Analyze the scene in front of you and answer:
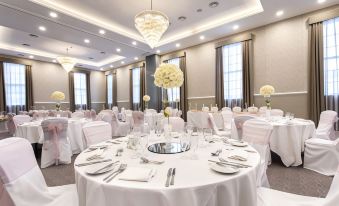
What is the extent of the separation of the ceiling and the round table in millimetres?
5509

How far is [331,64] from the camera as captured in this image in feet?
18.6

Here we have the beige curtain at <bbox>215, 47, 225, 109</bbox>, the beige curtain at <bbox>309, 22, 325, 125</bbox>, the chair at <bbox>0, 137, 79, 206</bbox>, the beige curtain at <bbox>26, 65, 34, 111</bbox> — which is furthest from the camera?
the beige curtain at <bbox>26, 65, 34, 111</bbox>

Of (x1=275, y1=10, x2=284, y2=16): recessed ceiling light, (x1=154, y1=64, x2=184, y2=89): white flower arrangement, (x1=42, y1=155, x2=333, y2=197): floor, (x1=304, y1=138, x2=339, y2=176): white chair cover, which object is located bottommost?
(x1=42, y1=155, x2=333, y2=197): floor

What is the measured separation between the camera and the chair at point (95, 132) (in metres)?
2.36

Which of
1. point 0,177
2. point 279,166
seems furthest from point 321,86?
point 0,177

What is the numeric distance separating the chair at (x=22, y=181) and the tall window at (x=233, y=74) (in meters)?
7.17

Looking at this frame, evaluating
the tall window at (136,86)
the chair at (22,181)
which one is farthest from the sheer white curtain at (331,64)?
the tall window at (136,86)

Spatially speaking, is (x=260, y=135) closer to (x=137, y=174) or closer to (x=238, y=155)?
(x=238, y=155)

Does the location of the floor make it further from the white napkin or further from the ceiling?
the ceiling

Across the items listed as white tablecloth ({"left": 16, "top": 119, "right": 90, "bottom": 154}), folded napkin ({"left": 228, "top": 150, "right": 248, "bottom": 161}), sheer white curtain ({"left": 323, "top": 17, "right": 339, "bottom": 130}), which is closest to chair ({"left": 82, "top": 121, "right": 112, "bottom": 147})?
folded napkin ({"left": 228, "top": 150, "right": 248, "bottom": 161})

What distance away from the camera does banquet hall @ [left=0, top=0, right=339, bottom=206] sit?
1236mm

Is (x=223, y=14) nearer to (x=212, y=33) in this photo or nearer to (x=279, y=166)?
(x=212, y=33)

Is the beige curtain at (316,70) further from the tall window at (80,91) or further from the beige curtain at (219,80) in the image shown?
the tall window at (80,91)

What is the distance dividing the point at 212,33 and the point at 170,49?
272 centimetres
